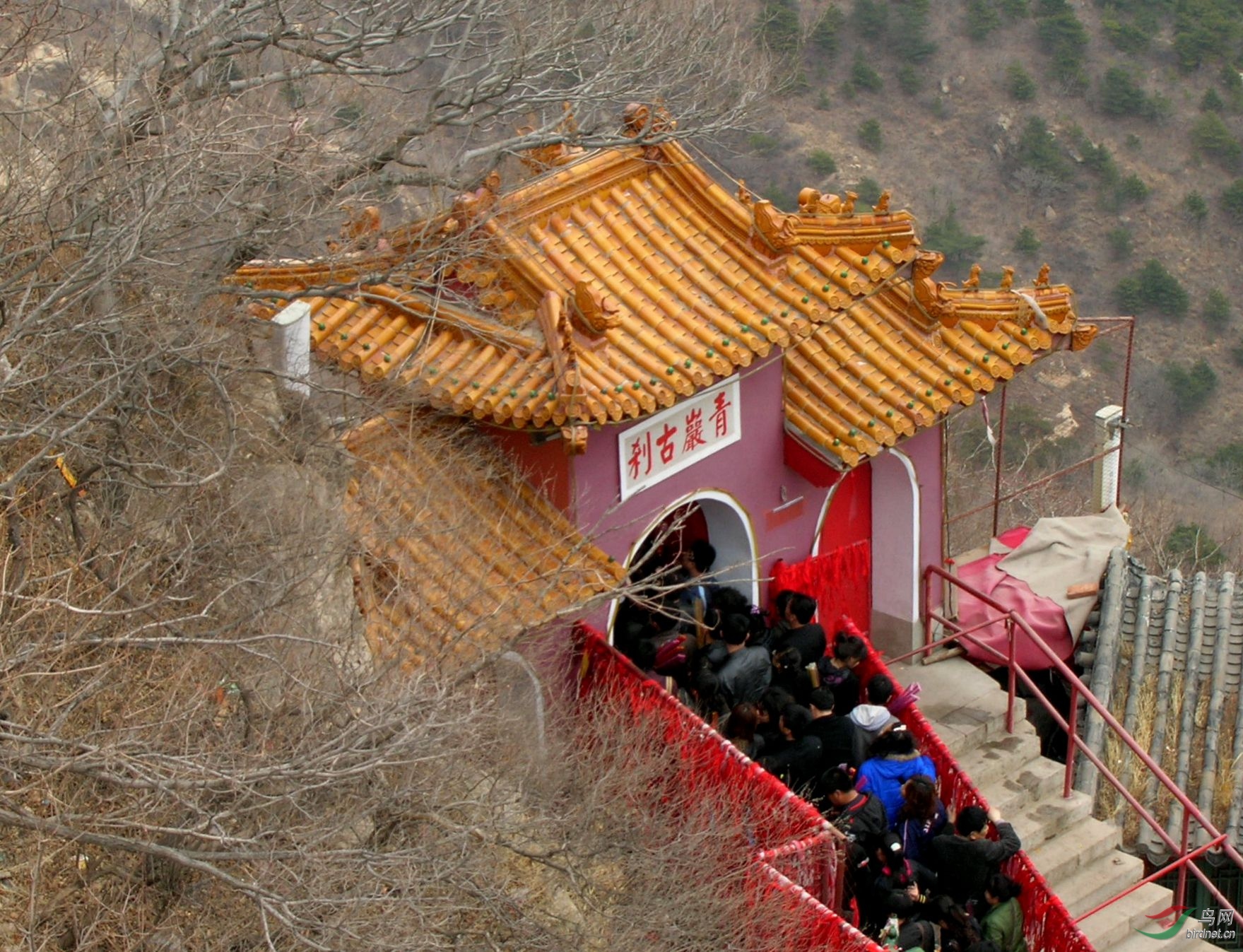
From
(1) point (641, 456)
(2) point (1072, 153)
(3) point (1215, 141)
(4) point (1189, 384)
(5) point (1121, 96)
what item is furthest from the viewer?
(5) point (1121, 96)

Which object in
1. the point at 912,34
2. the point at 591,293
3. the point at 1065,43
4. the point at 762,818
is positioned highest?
the point at 591,293

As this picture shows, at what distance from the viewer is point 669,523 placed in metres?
12.7

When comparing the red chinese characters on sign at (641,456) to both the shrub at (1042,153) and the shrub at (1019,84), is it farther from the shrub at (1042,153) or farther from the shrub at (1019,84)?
the shrub at (1019,84)

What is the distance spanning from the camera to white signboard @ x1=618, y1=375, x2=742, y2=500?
1094cm

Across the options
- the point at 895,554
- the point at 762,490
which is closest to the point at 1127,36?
the point at 895,554

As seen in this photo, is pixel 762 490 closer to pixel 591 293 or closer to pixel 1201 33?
pixel 591 293

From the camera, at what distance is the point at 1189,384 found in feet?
123

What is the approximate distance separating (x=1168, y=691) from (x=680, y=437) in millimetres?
5639

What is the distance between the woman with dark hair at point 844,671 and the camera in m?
→ 10.6

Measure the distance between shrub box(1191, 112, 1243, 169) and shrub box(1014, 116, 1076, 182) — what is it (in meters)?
3.67

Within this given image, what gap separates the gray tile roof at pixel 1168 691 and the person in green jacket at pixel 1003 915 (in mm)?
3699

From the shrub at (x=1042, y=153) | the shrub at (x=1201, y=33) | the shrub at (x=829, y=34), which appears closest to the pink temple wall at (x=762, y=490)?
the shrub at (x=1042, y=153)

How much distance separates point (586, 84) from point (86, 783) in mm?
8937

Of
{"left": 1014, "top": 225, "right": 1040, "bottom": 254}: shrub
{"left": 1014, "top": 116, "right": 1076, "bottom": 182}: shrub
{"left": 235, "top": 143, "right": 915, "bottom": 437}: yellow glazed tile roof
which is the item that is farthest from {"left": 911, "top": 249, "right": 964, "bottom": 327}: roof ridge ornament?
{"left": 1014, "top": 116, "right": 1076, "bottom": 182}: shrub
